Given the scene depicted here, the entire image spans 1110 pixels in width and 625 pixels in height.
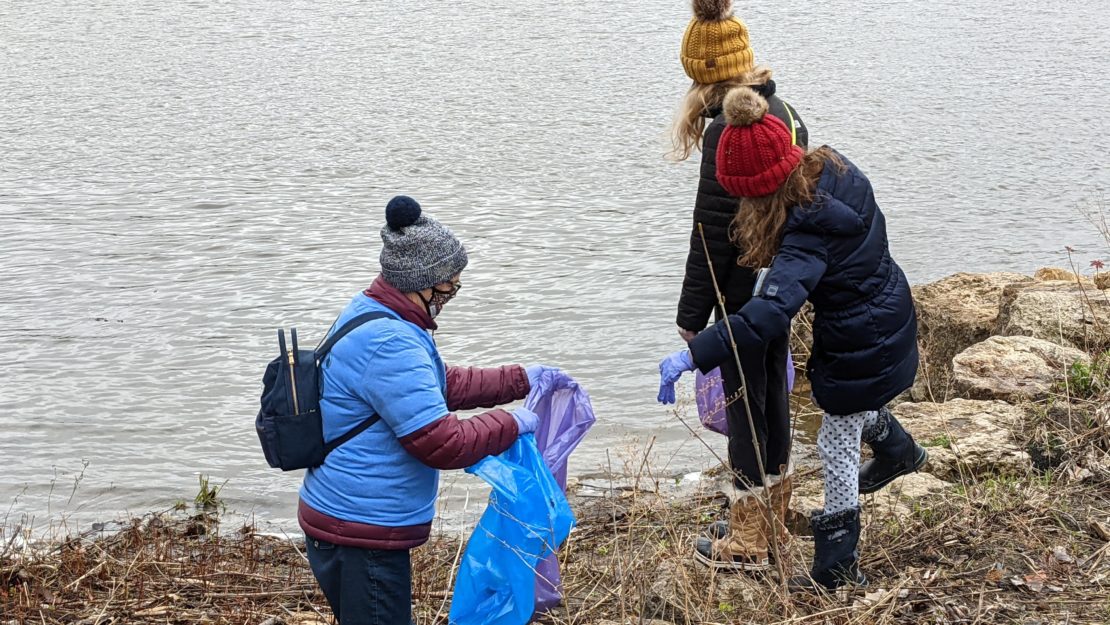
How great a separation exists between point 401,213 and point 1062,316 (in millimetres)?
4561

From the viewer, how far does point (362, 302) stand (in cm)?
313

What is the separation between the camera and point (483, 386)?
3518 millimetres

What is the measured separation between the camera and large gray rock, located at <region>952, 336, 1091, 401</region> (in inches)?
226

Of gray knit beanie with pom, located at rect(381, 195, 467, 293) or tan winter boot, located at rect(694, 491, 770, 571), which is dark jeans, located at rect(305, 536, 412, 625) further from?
tan winter boot, located at rect(694, 491, 770, 571)

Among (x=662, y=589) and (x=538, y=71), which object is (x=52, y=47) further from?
(x=662, y=589)

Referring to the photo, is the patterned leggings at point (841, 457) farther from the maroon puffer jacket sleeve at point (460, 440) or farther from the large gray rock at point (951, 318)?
the large gray rock at point (951, 318)

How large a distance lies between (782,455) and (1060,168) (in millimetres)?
9262

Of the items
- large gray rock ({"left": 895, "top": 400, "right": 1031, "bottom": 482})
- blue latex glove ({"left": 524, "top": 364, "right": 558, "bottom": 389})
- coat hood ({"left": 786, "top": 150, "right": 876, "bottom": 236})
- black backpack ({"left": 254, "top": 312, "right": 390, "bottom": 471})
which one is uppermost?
coat hood ({"left": 786, "top": 150, "right": 876, "bottom": 236})

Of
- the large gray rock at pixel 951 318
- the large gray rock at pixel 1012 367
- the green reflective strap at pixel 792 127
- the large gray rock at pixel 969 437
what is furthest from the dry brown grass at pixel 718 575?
the large gray rock at pixel 951 318

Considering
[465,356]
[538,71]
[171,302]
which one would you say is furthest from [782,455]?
[538,71]

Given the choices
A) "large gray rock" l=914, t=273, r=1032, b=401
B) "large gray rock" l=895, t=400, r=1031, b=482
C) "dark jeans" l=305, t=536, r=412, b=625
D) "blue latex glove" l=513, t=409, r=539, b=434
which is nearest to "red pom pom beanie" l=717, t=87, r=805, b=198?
"blue latex glove" l=513, t=409, r=539, b=434

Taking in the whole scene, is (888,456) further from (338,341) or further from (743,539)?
(338,341)

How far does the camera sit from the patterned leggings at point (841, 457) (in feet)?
12.5

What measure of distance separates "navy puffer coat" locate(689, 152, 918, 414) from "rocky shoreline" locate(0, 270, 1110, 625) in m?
0.56
